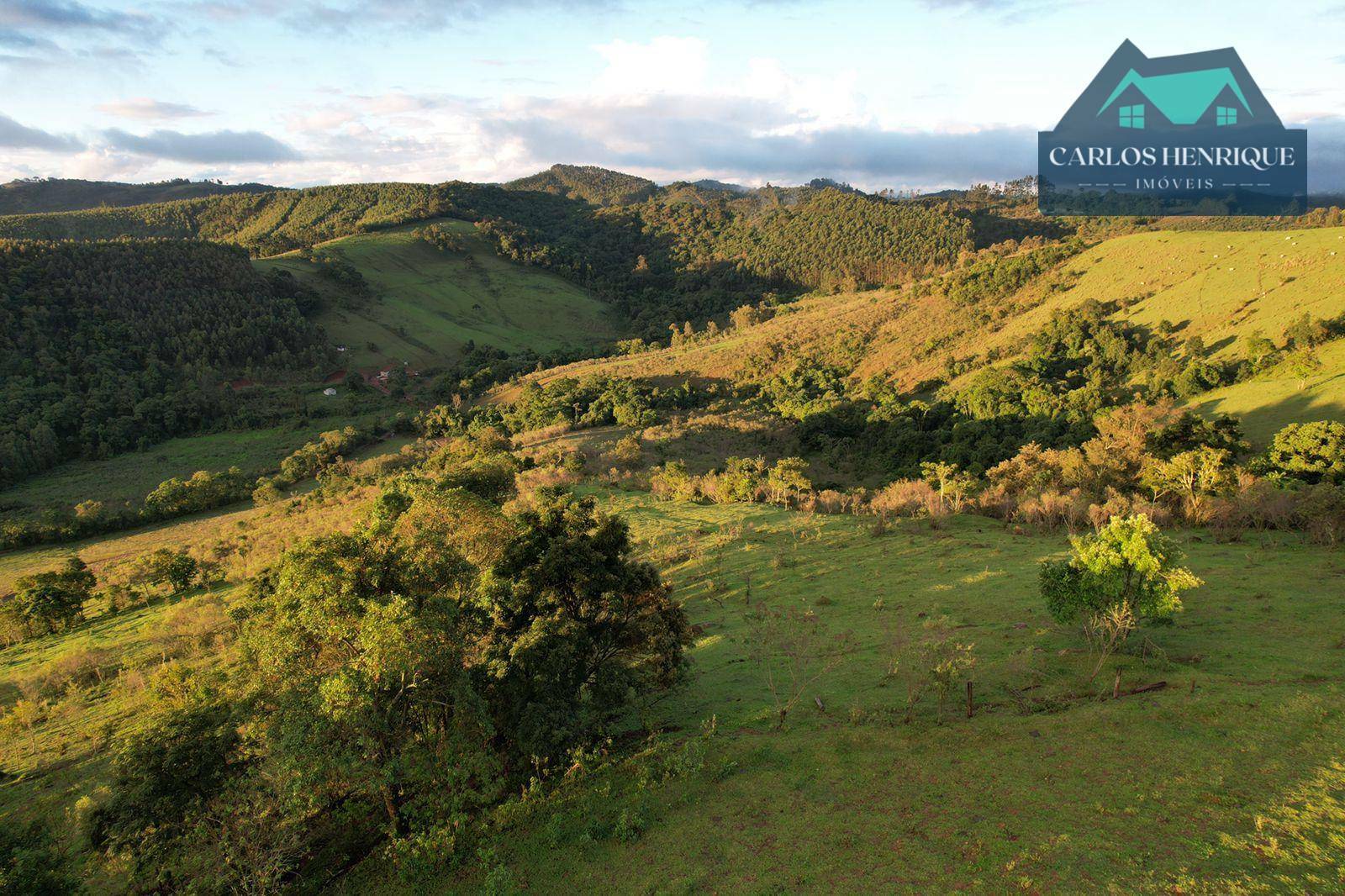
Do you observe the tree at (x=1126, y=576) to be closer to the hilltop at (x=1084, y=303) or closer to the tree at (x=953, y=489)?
the tree at (x=953, y=489)

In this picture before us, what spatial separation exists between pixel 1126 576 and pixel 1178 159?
244104 mm

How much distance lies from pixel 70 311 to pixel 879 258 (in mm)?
147201

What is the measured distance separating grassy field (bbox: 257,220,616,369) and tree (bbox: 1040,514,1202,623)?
359 feet

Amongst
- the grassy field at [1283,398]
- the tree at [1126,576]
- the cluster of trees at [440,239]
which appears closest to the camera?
the tree at [1126,576]

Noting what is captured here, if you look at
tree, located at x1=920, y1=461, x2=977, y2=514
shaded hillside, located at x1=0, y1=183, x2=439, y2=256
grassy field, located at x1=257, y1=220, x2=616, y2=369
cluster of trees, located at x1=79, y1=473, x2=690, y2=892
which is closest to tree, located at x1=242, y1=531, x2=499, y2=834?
cluster of trees, located at x1=79, y1=473, x2=690, y2=892

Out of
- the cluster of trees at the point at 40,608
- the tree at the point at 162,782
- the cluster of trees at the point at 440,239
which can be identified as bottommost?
the cluster of trees at the point at 40,608

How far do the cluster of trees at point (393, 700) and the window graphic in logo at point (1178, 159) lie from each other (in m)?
173

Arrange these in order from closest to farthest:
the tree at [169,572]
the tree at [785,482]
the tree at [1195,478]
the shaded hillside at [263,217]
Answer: the tree at [1195,478] < the tree at [169,572] < the tree at [785,482] < the shaded hillside at [263,217]

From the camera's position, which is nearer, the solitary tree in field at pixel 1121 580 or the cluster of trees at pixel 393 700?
the cluster of trees at pixel 393 700

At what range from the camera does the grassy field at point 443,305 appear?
11494 centimetres

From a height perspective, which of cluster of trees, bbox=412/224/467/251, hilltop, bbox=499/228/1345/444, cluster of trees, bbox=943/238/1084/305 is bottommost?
hilltop, bbox=499/228/1345/444

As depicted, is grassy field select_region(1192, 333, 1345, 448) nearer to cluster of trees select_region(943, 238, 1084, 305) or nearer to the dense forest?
cluster of trees select_region(943, 238, 1084, 305)

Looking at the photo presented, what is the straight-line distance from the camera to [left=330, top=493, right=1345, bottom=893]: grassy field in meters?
9.06

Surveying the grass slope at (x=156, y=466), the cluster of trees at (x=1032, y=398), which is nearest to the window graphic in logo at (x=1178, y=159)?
the cluster of trees at (x=1032, y=398)
